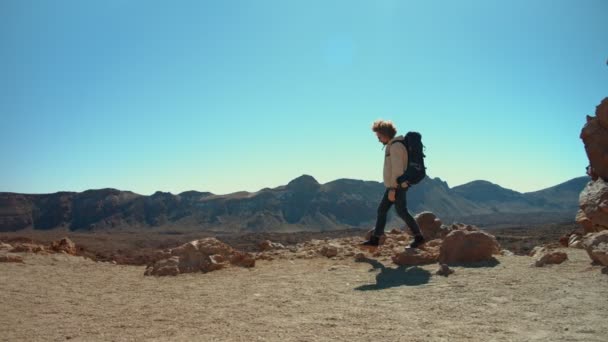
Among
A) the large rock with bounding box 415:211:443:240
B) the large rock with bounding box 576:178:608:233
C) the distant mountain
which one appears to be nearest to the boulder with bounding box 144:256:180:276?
the large rock with bounding box 415:211:443:240

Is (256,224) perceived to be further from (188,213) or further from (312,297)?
(312,297)

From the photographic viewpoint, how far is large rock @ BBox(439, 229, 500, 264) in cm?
827

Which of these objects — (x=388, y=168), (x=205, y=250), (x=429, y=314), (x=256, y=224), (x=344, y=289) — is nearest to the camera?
(x=429, y=314)

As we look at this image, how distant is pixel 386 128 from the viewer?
30.1 ft

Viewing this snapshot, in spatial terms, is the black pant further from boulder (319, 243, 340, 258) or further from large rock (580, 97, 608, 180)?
large rock (580, 97, 608, 180)

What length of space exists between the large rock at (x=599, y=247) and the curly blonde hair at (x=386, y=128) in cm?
390

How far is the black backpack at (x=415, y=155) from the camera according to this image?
8.66 metres

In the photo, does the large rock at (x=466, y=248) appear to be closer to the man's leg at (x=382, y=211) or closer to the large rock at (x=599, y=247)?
the man's leg at (x=382, y=211)

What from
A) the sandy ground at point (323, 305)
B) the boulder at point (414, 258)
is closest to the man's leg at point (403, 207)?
the boulder at point (414, 258)

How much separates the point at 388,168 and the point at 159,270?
201 inches

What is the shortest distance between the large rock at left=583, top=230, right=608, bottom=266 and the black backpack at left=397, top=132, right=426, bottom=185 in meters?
2.96

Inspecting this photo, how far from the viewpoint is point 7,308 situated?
603 centimetres

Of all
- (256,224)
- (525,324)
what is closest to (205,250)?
(525,324)

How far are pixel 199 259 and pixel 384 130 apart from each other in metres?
4.82
